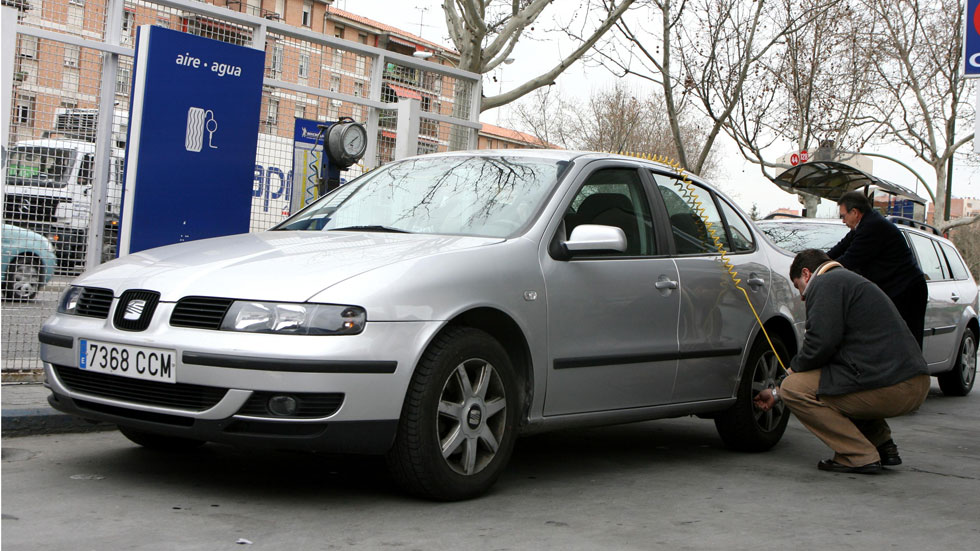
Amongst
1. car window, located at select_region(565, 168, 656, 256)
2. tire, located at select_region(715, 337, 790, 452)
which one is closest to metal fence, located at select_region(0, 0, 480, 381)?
car window, located at select_region(565, 168, 656, 256)

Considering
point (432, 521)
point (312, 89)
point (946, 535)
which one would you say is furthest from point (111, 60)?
point (946, 535)

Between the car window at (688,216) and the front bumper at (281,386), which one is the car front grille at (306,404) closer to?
the front bumper at (281,386)

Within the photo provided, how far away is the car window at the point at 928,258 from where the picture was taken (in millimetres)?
10836

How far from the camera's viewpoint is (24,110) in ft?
24.3

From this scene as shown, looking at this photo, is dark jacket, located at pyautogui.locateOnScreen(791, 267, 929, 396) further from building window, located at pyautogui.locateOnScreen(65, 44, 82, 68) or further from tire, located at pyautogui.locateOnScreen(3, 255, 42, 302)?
building window, located at pyautogui.locateOnScreen(65, 44, 82, 68)

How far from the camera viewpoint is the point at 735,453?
674 centimetres

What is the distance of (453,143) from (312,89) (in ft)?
7.08

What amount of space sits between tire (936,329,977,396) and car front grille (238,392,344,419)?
8.95 meters

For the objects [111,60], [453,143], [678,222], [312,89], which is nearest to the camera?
[678,222]

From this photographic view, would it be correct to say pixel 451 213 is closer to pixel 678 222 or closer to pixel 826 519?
pixel 678 222

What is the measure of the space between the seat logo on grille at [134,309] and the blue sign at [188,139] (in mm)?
3393

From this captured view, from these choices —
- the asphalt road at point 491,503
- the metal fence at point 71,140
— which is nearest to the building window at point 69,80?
the metal fence at point 71,140

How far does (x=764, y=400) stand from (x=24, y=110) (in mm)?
5201

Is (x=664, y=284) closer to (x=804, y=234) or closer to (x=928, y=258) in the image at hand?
(x=804, y=234)
